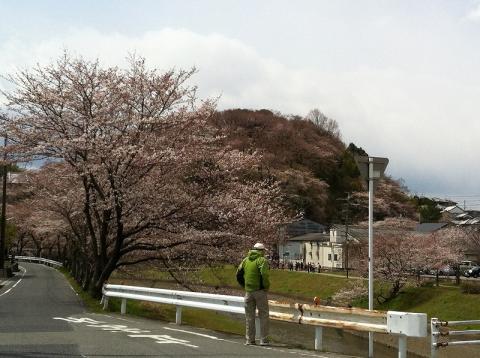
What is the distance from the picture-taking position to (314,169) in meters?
104

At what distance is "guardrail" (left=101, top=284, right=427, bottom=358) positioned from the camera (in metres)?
7.94

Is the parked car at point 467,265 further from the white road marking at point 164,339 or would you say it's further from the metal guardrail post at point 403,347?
the metal guardrail post at point 403,347

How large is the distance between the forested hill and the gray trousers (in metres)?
68.5

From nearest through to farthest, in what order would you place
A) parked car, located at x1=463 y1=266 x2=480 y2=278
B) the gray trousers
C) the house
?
the gray trousers → parked car, located at x1=463 y1=266 x2=480 y2=278 → the house

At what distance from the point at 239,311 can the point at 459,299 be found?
32.5m

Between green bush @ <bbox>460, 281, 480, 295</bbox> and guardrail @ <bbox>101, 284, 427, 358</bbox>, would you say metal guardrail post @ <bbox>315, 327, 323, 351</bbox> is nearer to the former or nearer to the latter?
guardrail @ <bbox>101, 284, 427, 358</bbox>

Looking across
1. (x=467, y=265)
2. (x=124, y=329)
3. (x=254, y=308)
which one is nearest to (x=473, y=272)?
(x=467, y=265)

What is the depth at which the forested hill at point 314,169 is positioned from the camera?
87375mm

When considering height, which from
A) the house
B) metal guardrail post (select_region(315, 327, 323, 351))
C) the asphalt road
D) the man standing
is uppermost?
the house

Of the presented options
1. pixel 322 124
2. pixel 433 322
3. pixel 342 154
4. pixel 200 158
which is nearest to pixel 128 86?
pixel 200 158

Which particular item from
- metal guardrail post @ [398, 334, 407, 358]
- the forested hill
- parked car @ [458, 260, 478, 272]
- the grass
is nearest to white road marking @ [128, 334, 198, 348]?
metal guardrail post @ [398, 334, 407, 358]

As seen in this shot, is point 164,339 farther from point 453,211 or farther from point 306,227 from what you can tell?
point 453,211

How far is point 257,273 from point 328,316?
1329 mm

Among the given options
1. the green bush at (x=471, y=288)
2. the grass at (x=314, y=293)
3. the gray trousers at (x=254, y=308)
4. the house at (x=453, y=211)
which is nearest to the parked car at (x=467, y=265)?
the grass at (x=314, y=293)
